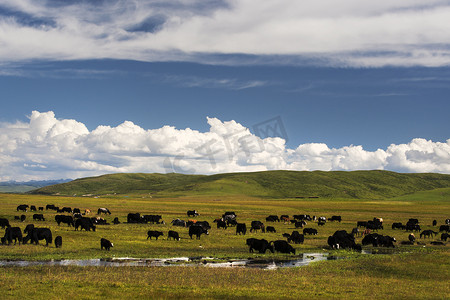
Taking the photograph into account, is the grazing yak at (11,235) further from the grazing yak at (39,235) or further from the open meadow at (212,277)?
the open meadow at (212,277)

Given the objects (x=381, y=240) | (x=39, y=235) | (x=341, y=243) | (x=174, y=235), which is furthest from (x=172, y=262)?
(x=381, y=240)

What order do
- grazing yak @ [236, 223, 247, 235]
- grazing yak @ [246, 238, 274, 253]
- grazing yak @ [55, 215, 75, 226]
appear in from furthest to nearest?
grazing yak @ [55, 215, 75, 226], grazing yak @ [236, 223, 247, 235], grazing yak @ [246, 238, 274, 253]

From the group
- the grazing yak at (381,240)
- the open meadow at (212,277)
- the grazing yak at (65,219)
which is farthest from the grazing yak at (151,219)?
the grazing yak at (381,240)

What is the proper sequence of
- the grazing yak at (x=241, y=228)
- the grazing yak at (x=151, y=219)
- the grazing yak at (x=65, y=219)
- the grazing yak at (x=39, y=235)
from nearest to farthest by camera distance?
1. the grazing yak at (x=39, y=235)
2. the grazing yak at (x=241, y=228)
3. the grazing yak at (x=65, y=219)
4. the grazing yak at (x=151, y=219)

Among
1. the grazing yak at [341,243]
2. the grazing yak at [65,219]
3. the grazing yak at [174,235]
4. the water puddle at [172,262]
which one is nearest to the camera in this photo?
the water puddle at [172,262]

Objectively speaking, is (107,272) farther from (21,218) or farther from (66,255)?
(21,218)

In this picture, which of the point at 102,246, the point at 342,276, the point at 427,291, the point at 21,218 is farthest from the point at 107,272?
the point at 21,218

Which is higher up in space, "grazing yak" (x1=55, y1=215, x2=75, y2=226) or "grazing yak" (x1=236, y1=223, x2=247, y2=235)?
"grazing yak" (x1=55, y1=215, x2=75, y2=226)

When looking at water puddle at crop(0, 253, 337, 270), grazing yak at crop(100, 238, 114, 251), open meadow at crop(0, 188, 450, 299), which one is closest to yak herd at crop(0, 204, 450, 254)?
grazing yak at crop(100, 238, 114, 251)

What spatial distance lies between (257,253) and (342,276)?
10669 mm

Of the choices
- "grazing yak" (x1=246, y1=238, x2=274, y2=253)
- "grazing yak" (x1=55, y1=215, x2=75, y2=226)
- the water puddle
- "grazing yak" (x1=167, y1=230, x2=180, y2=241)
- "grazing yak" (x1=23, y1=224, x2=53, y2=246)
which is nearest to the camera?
the water puddle

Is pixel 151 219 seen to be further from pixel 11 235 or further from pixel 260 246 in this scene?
pixel 260 246

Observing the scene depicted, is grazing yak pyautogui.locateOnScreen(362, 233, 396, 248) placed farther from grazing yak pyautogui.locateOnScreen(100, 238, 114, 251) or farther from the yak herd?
grazing yak pyautogui.locateOnScreen(100, 238, 114, 251)

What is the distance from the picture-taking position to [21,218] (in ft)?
163
